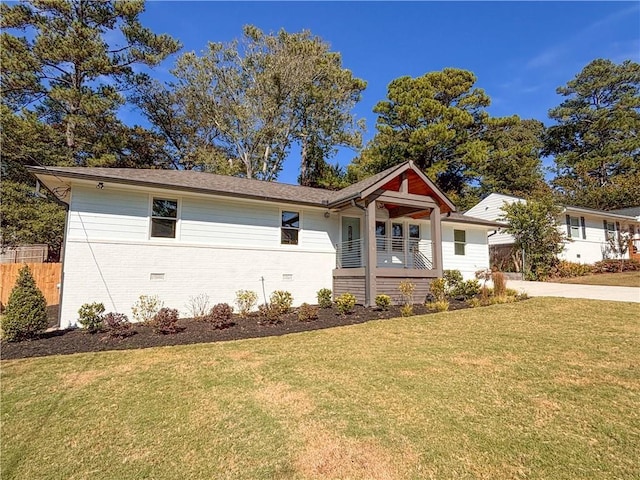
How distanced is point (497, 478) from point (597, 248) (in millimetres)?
27586

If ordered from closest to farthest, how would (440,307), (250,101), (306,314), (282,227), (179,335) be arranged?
(179,335) → (306,314) → (440,307) → (282,227) → (250,101)

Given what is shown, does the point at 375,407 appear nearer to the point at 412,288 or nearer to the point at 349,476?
the point at 349,476

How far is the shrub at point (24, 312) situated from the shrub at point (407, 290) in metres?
10.1

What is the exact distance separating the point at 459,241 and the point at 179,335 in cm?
1422

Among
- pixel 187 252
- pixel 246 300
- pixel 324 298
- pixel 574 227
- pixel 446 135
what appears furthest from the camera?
pixel 446 135

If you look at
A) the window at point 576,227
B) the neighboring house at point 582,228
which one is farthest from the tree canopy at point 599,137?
the window at point 576,227

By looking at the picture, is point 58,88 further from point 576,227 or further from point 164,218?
point 576,227

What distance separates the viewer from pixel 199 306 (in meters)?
10.8

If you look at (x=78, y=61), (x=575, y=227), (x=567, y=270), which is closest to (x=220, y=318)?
(x=78, y=61)

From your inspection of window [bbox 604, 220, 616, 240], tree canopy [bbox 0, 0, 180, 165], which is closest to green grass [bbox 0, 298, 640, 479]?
tree canopy [bbox 0, 0, 180, 165]

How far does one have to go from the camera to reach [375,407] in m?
4.12

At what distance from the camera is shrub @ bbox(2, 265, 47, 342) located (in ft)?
24.2

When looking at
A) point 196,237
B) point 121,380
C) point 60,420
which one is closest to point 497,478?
point 60,420

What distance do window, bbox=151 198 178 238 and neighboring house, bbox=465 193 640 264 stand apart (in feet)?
62.5
